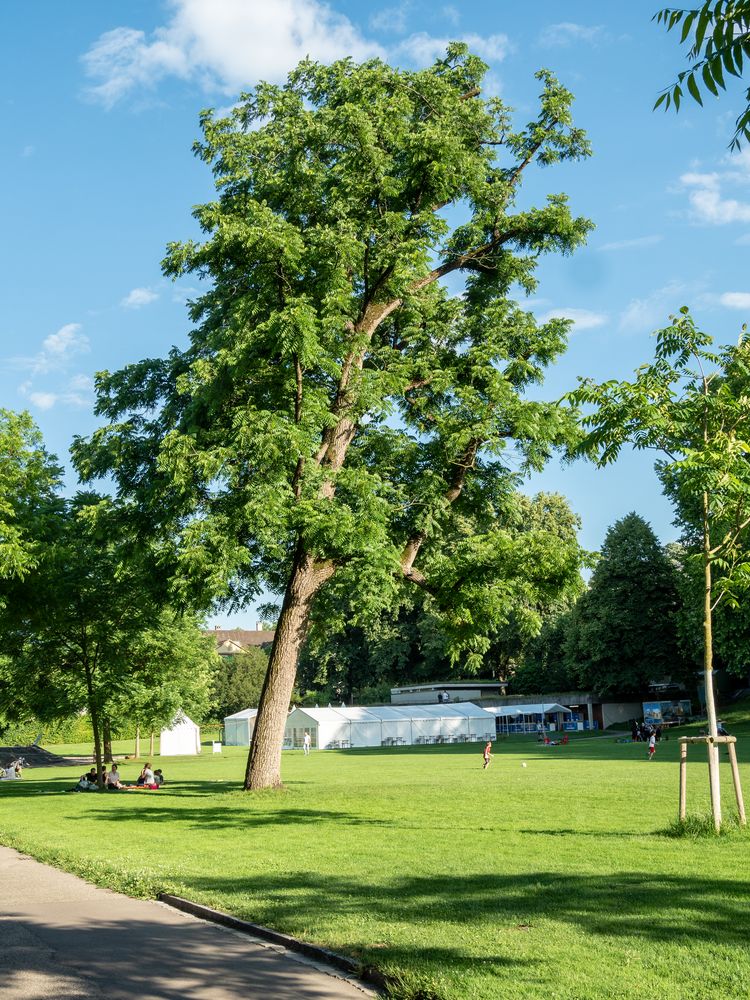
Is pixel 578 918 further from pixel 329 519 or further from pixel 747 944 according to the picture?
pixel 329 519

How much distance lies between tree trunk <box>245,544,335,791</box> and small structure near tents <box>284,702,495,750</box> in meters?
51.6

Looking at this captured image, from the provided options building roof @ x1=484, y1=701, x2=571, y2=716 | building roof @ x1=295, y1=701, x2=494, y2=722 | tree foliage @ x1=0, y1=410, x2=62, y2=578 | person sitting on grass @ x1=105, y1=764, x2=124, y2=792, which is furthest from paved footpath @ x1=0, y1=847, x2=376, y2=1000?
building roof @ x1=484, y1=701, x2=571, y2=716

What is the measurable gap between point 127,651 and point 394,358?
15.6 m

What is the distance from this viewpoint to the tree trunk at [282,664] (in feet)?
75.8

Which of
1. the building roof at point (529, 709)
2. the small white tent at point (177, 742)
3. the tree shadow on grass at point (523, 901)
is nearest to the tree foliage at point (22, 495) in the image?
the tree shadow on grass at point (523, 901)

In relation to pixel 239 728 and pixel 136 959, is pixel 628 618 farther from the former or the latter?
pixel 136 959

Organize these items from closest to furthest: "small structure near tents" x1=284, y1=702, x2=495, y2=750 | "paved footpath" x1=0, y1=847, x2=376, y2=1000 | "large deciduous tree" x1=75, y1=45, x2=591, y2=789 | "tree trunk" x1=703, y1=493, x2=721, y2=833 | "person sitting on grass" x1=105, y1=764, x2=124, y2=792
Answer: "paved footpath" x1=0, y1=847, x2=376, y2=1000, "tree trunk" x1=703, y1=493, x2=721, y2=833, "large deciduous tree" x1=75, y1=45, x2=591, y2=789, "person sitting on grass" x1=105, y1=764, x2=124, y2=792, "small structure near tents" x1=284, y1=702, x2=495, y2=750

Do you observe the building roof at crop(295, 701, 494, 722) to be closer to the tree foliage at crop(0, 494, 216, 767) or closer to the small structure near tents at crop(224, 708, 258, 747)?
the small structure near tents at crop(224, 708, 258, 747)

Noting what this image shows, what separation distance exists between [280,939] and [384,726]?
68663 millimetres

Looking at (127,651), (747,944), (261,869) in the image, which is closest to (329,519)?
(261,869)

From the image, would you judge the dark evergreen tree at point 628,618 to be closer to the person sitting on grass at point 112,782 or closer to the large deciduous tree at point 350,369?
the person sitting on grass at point 112,782

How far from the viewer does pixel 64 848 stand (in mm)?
15023

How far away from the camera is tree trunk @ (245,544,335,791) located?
2311 centimetres

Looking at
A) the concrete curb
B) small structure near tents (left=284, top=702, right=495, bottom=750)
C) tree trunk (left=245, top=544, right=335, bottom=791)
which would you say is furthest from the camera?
small structure near tents (left=284, top=702, right=495, bottom=750)
